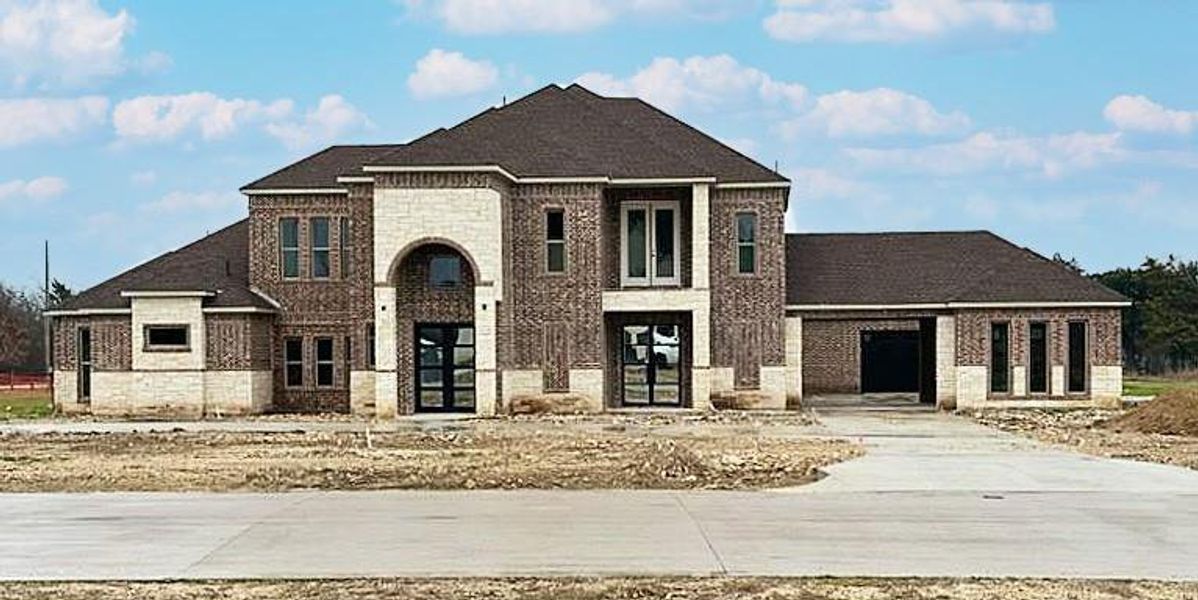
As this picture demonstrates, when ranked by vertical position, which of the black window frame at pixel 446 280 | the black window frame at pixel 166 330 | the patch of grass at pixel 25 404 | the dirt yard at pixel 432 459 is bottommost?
the patch of grass at pixel 25 404

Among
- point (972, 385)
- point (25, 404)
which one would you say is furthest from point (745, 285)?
point (25, 404)

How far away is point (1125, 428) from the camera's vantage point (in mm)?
33625

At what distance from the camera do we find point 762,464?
24.4 metres

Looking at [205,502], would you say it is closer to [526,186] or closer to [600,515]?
[600,515]

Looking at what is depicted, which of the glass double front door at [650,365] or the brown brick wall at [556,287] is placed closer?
the brown brick wall at [556,287]

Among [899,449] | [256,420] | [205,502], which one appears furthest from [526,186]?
[205,502]

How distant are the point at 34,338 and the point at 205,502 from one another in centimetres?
7956

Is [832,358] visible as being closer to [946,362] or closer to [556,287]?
[946,362]

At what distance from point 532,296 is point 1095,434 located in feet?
47.8

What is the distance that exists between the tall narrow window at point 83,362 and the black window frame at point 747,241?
1716cm

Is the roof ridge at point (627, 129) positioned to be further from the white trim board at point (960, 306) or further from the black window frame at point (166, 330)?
the black window frame at point (166, 330)

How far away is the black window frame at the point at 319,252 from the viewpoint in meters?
41.7

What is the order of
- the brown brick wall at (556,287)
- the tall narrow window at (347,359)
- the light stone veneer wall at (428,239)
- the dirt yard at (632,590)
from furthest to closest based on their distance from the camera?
the tall narrow window at (347,359)
the brown brick wall at (556,287)
the light stone veneer wall at (428,239)
the dirt yard at (632,590)

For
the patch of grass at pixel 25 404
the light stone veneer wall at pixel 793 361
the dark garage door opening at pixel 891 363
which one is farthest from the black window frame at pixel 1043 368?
the patch of grass at pixel 25 404
